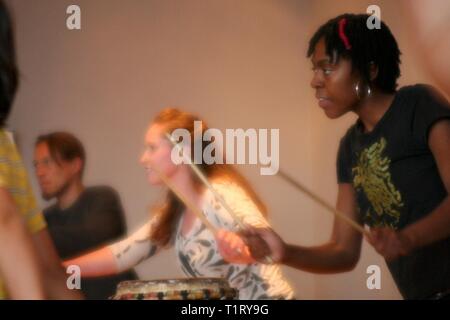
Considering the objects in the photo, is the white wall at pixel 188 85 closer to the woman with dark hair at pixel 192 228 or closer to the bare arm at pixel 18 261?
the woman with dark hair at pixel 192 228

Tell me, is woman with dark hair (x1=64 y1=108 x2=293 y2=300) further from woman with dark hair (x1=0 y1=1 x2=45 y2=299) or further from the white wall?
woman with dark hair (x1=0 y1=1 x2=45 y2=299)

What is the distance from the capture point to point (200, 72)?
50.3 inches

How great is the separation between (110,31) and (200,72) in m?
0.17

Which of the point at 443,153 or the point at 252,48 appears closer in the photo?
the point at 443,153

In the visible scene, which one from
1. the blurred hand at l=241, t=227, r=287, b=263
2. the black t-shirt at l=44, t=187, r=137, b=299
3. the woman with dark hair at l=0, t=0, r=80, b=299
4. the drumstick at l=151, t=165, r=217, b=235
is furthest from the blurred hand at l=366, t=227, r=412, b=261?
the woman with dark hair at l=0, t=0, r=80, b=299

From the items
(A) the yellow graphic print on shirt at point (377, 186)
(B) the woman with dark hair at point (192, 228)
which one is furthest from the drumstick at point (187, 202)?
(A) the yellow graphic print on shirt at point (377, 186)

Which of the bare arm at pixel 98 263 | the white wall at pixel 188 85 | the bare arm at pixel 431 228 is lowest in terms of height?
the bare arm at pixel 98 263

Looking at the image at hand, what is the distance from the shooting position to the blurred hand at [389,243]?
47.5 inches

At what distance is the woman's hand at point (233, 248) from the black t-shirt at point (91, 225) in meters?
0.15

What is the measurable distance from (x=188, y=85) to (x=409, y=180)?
39 centimetres

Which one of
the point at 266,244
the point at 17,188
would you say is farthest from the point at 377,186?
the point at 17,188

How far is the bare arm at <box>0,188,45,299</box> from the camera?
800mm

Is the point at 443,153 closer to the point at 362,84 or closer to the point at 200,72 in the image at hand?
the point at 362,84

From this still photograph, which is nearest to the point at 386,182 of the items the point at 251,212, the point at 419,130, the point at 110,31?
the point at 419,130
